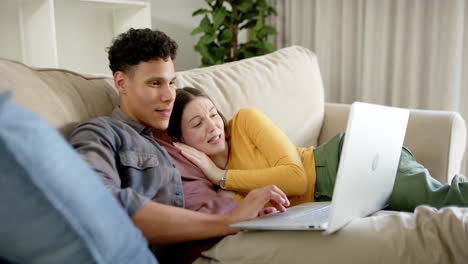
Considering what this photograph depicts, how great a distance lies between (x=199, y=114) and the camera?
4.87 ft

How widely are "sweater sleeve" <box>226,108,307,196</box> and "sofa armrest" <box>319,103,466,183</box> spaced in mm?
610

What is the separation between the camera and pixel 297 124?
6.46ft

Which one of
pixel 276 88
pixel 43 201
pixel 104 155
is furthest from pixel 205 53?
pixel 43 201

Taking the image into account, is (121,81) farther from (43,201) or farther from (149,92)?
(43,201)

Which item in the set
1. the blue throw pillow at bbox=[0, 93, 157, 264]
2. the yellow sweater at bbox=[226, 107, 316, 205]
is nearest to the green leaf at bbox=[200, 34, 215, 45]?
the yellow sweater at bbox=[226, 107, 316, 205]

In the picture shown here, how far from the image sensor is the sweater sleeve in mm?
1404

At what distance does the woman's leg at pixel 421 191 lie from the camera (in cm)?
133

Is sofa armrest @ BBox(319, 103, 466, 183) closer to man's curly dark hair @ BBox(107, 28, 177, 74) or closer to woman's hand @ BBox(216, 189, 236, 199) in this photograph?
woman's hand @ BBox(216, 189, 236, 199)

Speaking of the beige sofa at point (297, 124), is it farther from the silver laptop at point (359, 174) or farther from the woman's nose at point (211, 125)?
the woman's nose at point (211, 125)

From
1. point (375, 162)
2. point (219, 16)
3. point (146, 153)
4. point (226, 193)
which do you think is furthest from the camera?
point (219, 16)

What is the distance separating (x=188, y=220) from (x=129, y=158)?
0.84 ft

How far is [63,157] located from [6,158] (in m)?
0.07

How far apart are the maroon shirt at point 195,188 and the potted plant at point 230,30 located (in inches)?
62.1

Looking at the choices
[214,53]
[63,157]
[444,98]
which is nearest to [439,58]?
[444,98]
